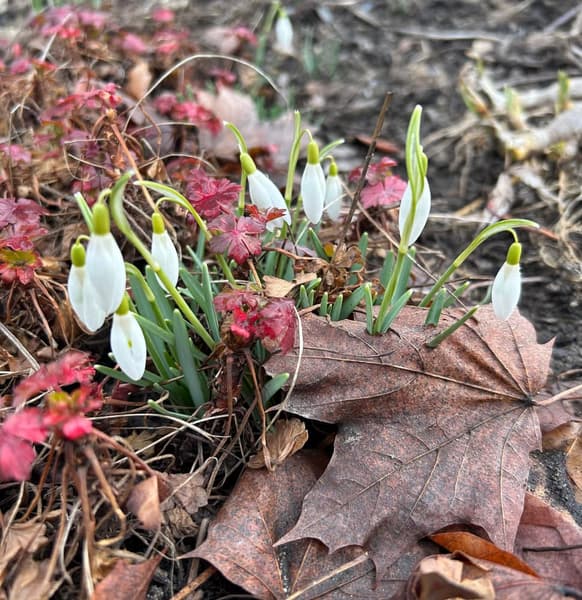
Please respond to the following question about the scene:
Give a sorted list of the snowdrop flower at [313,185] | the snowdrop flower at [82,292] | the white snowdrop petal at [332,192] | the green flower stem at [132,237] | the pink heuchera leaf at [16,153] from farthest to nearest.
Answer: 1. the pink heuchera leaf at [16,153]
2. the white snowdrop petal at [332,192]
3. the snowdrop flower at [313,185]
4. the snowdrop flower at [82,292]
5. the green flower stem at [132,237]

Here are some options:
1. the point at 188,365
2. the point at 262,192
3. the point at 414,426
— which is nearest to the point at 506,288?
the point at 414,426

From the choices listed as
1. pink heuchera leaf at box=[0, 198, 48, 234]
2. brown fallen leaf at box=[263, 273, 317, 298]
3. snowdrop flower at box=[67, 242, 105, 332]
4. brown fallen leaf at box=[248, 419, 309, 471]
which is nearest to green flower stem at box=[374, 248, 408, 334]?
brown fallen leaf at box=[263, 273, 317, 298]

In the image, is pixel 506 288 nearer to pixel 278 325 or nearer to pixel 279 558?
pixel 278 325

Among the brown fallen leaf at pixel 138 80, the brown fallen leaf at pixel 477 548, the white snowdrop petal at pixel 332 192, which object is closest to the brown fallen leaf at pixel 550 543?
the brown fallen leaf at pixel 477 548

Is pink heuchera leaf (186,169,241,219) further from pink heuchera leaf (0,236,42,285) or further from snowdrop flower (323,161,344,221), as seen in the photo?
pink heuchera leaf (0,236,42,285)

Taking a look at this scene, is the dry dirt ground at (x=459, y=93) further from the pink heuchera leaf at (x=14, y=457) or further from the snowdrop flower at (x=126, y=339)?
the pink heuchera leaf at (x=14, y=457)

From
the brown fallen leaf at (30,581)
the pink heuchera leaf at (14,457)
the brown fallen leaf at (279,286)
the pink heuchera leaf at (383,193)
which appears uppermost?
the pink heuchera leaf at (14,457)
